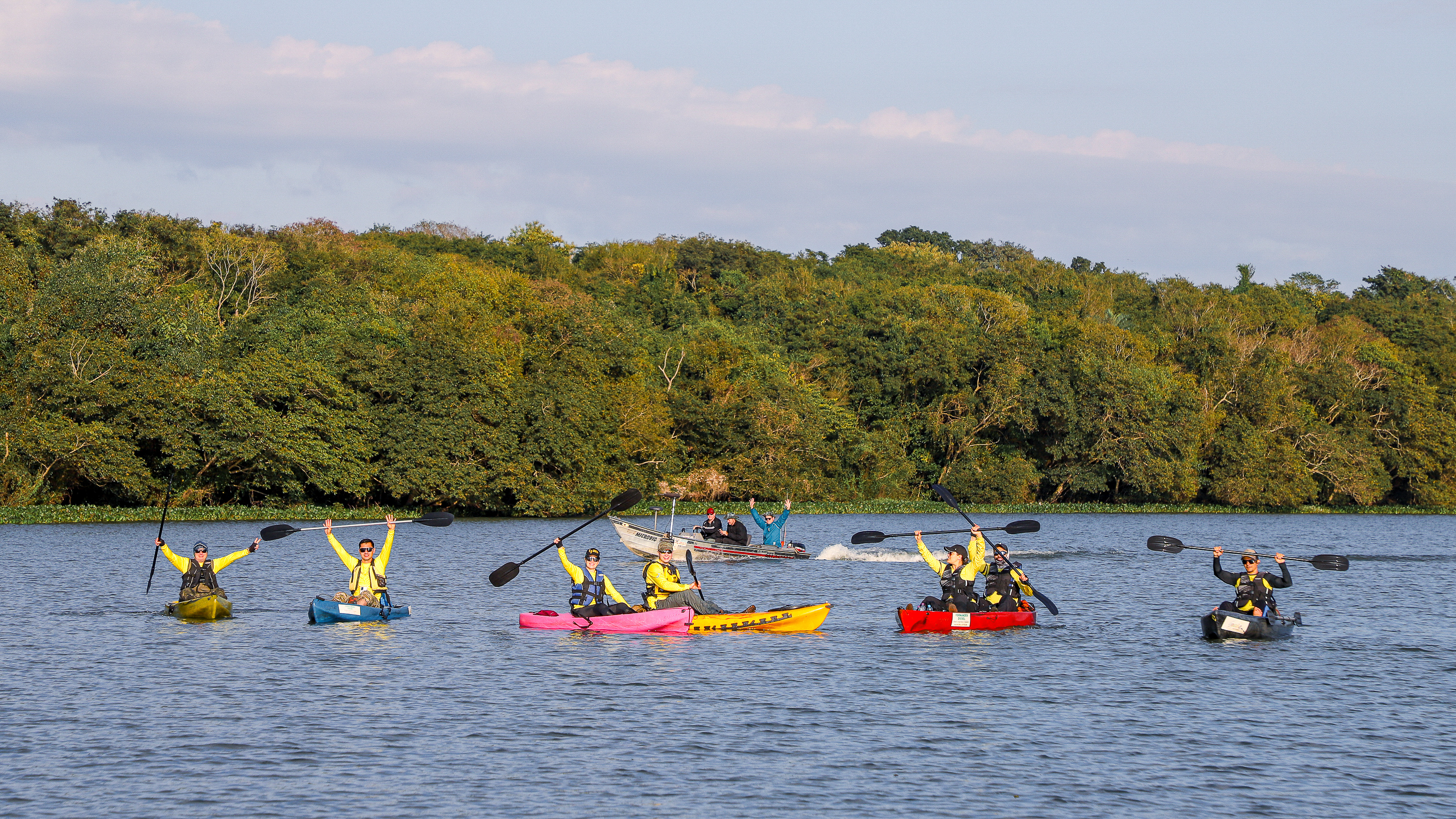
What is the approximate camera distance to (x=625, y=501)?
1094 inches

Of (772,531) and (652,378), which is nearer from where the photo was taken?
(772,531)

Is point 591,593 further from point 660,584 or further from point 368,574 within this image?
point 368,574

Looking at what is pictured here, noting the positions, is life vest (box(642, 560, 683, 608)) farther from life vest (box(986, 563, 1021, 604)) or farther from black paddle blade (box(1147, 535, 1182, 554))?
black paddle blade (box(1147, 535, 1182, 554))

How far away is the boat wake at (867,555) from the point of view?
4666 cm

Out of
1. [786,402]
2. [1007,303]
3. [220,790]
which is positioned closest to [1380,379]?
[1007,303]

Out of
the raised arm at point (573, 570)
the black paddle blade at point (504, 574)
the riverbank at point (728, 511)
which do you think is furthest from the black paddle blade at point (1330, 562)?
the riverbank at point (728, 511)

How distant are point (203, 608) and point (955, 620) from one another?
14.8 metres

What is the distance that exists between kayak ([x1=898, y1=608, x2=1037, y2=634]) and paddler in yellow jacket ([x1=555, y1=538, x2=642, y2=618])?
5236 mm

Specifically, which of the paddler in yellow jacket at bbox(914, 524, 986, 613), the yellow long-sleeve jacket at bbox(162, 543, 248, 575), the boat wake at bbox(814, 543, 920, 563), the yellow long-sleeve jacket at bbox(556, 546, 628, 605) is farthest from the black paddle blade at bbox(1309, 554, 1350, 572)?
the yellow long-sleeve jacket at bbox(162, 543, 248, 575)

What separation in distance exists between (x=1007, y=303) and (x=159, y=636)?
2909 inches

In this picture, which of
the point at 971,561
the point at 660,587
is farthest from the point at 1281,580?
the point at 660,587

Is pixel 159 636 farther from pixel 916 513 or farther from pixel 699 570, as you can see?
pixel 916 513

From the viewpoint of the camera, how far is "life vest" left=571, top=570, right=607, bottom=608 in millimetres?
25250

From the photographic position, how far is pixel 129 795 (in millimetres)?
14172
